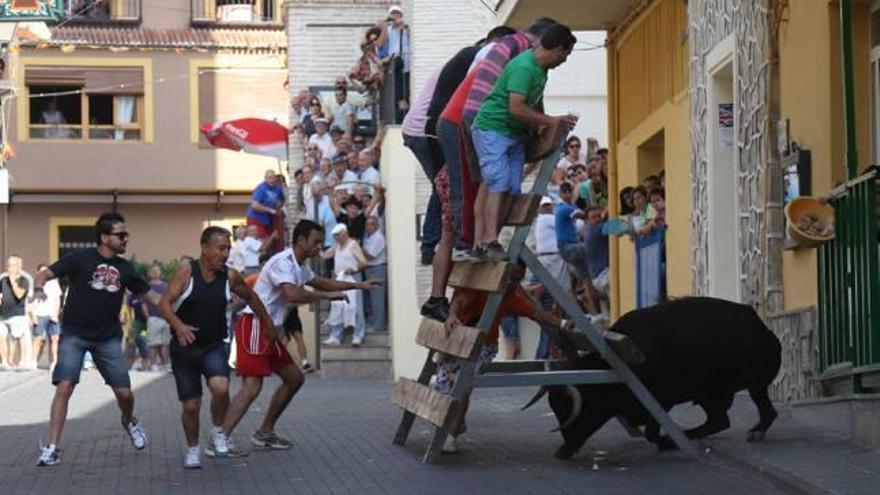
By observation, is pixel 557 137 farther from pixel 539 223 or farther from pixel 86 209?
pixel 86 209

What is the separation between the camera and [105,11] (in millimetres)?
53844

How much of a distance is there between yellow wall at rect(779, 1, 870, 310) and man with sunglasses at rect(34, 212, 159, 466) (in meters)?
5.18

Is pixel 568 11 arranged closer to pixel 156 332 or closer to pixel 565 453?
pixel 565 453

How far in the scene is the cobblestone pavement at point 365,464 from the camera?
1190 centimetres

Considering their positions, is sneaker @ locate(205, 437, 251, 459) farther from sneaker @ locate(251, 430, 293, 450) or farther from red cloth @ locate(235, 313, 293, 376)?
red cloth @ locate(235, 313, 293, 376)

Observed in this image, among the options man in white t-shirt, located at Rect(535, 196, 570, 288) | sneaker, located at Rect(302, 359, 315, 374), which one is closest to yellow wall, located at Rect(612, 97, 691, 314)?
man in white t-shirt, located at Rect(535, 196, 570, 288)

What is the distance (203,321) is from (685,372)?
3323 mm

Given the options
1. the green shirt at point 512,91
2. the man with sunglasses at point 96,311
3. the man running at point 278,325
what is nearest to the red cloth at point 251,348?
the man running at point 278,325

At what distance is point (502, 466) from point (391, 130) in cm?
1620

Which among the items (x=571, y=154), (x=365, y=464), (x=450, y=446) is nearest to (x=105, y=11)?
(x=571, y=154)

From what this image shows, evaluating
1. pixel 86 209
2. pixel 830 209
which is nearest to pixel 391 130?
pixel 830 209

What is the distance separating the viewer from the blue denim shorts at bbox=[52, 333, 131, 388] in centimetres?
1395

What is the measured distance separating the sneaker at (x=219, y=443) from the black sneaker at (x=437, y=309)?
1.78 meters

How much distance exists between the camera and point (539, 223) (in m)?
23.7
